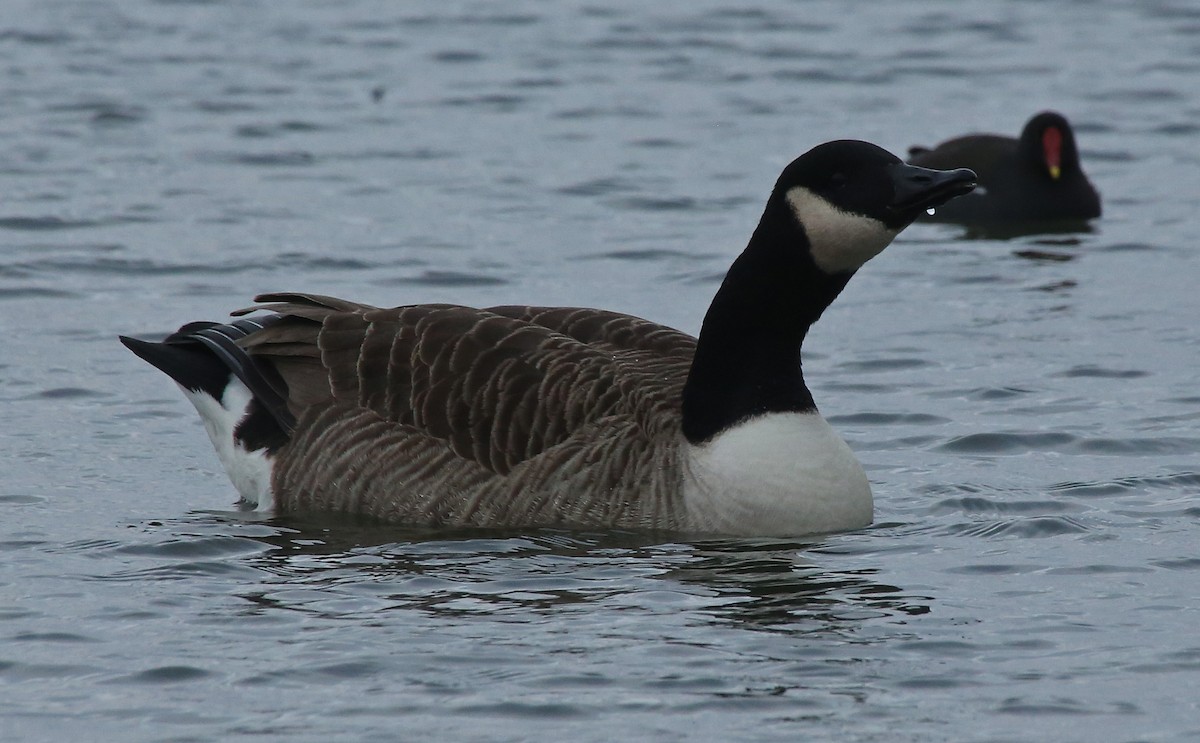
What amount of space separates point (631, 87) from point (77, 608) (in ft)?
49.4

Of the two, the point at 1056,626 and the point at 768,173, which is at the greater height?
the point at 768,173

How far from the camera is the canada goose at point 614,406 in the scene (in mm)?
9797

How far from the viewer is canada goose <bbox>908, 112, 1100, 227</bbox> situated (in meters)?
18.6

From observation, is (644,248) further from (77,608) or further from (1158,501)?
(77,608)

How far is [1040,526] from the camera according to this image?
10430 mm

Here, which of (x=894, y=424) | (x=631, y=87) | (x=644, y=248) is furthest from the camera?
(x=631, y=87)

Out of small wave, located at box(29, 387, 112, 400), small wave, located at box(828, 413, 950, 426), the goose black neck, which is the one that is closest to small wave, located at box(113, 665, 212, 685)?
the goose black neck

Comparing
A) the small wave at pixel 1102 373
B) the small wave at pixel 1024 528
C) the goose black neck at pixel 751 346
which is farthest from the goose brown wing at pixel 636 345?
the small wave at pixel 1102 373

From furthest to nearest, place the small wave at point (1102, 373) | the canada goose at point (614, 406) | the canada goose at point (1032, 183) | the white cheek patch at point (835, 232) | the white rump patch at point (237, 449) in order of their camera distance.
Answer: the canada goose at point (1032, 183) < the small wave at point (1102, 373) < the white rump patch at point (237, 449) < the canada goose at point (614, 406) < the white cheek patch at point (835, 232)

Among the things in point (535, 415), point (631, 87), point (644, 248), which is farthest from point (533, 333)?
point (631, 87)

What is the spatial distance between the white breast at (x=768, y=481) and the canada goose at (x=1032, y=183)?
29.4 ft

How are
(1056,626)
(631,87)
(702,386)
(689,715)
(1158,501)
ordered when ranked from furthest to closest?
1. (631,87)
2. (1158,501)
3. (702,386)
4. (1056,626)
5. (689,715)

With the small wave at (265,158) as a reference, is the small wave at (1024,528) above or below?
below

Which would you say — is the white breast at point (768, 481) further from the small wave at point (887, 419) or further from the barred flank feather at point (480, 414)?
the small wave at point (887, 419)
